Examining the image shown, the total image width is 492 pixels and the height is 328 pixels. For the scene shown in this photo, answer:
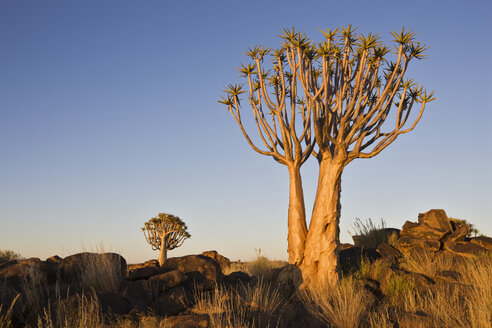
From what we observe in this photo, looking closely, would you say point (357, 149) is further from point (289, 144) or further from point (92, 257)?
point (92, 257)

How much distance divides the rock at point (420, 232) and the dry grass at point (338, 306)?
177 inches

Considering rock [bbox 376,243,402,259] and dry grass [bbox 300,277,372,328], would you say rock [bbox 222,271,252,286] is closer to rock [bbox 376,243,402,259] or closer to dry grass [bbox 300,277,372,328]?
dry grass [bbox 300,277,372,328]

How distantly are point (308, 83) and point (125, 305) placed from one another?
787 cm

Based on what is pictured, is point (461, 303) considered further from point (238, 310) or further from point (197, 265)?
point (197, 265)

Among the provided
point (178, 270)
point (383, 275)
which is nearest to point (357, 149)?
point (383, 275)

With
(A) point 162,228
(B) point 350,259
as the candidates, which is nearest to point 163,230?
(A) point 162,228

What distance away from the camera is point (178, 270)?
921 centimetres

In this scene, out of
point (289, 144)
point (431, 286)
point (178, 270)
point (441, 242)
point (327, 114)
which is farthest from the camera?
point (441, 242)

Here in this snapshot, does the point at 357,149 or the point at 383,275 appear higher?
the point at 357,149

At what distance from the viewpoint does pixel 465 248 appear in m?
13.6

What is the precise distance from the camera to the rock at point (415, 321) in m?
7.75

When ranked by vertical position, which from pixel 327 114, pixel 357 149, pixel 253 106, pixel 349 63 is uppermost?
pixel 349 63

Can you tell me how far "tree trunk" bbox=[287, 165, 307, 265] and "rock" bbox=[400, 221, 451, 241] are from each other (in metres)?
4.74

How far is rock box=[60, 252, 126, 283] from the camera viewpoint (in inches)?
365
